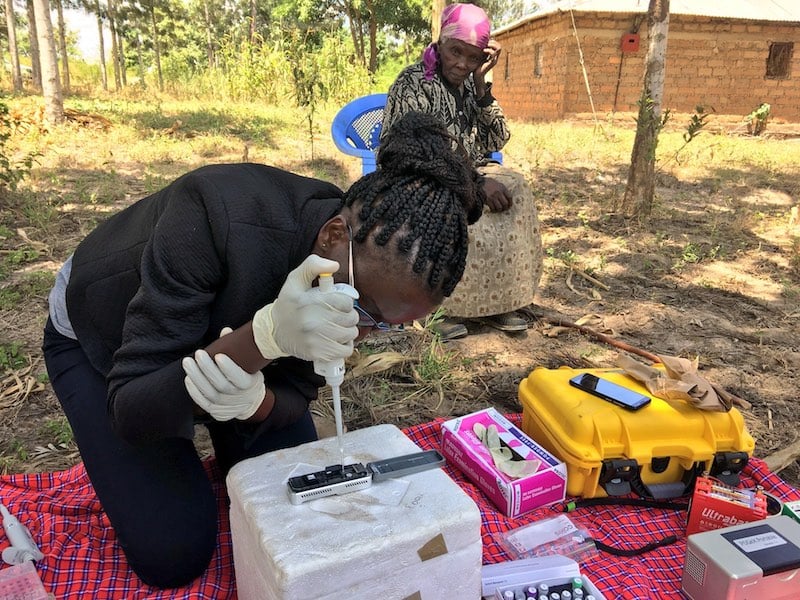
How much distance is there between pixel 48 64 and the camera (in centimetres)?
744

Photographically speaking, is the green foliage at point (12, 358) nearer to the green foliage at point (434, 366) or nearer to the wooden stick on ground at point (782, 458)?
the green foliage at point (434, 366)

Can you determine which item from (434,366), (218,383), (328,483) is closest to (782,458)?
(434,366)

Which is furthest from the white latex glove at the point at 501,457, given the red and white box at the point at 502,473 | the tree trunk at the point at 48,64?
the tree trunk at the point at 48,64

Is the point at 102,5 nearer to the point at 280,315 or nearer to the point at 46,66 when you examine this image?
the point at 46,66

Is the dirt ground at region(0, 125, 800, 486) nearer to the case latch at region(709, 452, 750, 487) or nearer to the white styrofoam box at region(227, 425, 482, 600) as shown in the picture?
the case latch at region(709, 452, 750, 487)

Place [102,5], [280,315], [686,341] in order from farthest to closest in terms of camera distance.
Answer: [102,5] → [686,341] → [280,315]

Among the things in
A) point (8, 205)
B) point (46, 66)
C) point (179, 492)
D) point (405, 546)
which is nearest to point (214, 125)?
point (46, 66)

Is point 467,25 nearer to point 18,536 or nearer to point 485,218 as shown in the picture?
point 485,218

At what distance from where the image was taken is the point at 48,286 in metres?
3.62

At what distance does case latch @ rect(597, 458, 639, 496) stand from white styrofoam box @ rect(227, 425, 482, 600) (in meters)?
0.76

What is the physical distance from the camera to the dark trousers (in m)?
1.60

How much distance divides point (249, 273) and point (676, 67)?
37.0 feet

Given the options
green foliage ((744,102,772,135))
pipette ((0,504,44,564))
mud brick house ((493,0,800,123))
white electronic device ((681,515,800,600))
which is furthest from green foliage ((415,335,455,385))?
green foliage ((744,102,772,135))

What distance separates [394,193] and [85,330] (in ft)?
2.96
